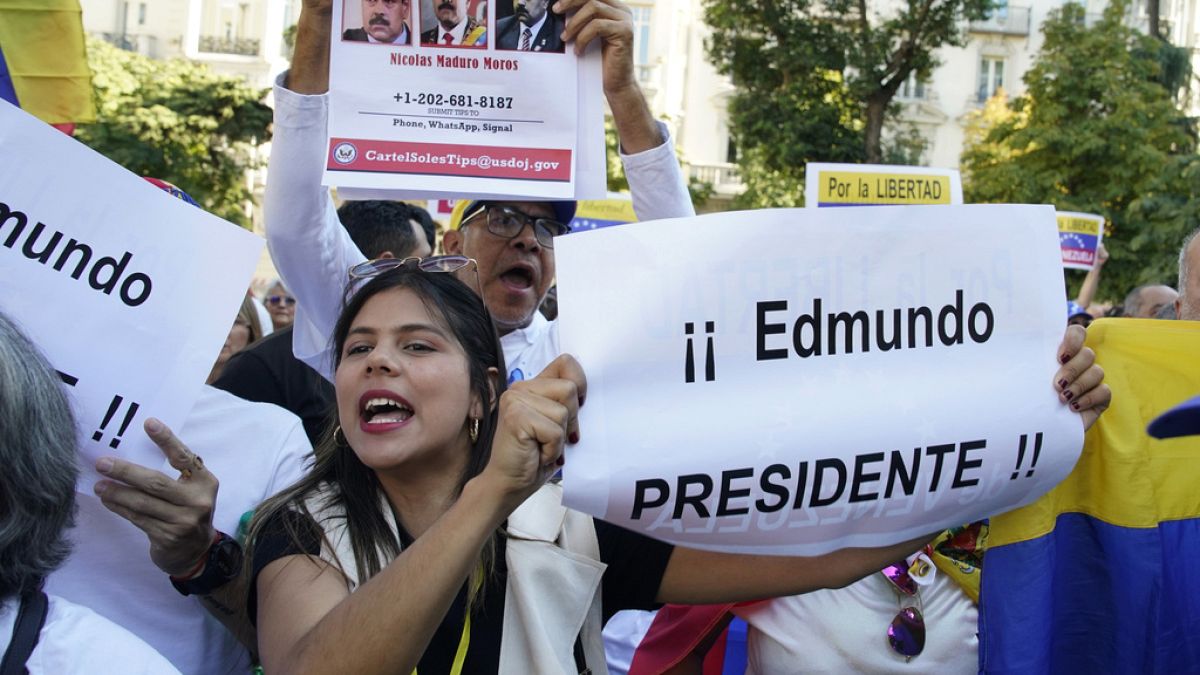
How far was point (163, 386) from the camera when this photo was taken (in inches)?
91.7

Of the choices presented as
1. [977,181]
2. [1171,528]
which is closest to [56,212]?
[1171,528]

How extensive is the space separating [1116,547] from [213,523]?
166cm

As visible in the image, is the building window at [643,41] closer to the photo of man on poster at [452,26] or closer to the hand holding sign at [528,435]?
→ the photo of man on poster at [452,26]

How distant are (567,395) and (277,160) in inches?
48.4

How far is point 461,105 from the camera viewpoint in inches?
109

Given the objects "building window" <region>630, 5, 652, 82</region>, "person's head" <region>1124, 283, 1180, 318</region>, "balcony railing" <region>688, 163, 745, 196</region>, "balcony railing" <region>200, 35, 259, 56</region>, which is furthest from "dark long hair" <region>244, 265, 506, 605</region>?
"balcony railing" <region>200, 35, 259, 56</region>

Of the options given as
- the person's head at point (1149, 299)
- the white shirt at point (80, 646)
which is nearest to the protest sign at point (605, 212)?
the person's head at point (1149, 299)

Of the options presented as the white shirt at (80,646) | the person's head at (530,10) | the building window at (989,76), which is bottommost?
the white shirt at (80,646)

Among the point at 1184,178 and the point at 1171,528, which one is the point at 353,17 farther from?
the point at 1184,178

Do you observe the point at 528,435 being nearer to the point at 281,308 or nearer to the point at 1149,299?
the point at 1149,299

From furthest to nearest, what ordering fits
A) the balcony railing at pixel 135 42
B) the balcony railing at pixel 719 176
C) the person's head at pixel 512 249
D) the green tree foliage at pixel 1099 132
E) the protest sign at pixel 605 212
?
the balcony railing at pixel 135 42 < the balcony railing at pixel 719 176 < the green tree foliage at pixel 1099 132 < the protest sign at pixel 605 212 < the person's head at pixel 512 249

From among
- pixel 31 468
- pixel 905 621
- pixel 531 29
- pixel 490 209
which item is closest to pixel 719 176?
pixel 490 209

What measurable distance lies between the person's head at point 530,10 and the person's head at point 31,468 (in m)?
1.29

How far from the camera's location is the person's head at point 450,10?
276 cm
